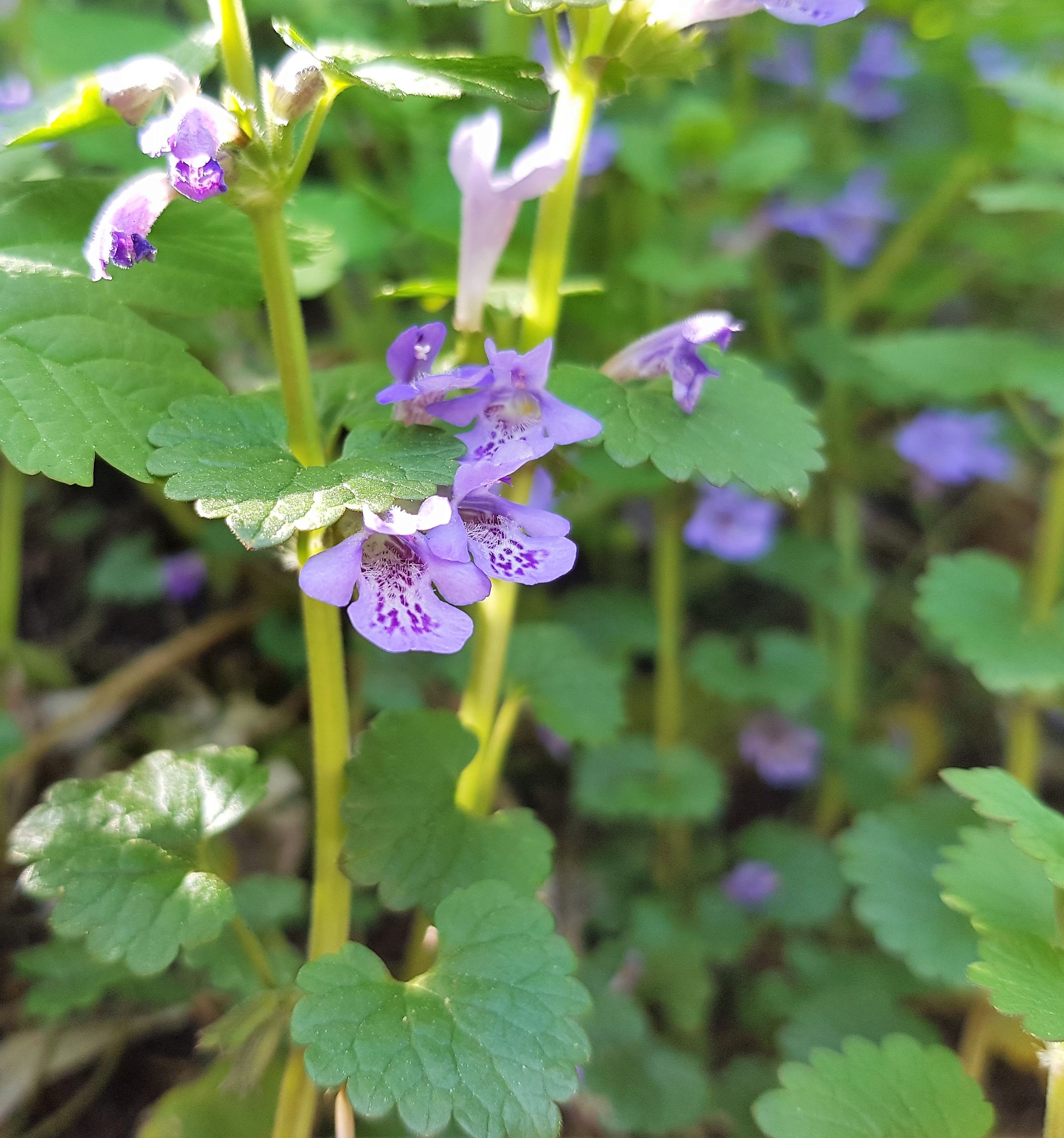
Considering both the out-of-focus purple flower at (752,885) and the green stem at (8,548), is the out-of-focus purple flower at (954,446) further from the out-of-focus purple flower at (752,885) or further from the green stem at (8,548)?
the green stem at (8,548)

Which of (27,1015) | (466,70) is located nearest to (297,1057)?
(27,1015)

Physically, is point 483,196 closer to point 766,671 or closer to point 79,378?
point 79,378

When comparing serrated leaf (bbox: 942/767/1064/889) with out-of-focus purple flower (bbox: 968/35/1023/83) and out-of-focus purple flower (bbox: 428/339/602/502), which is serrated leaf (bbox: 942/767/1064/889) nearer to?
out-of-focus purple flower (bbox: 428/339/602/502)

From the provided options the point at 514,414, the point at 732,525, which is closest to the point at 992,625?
the point at 732,525

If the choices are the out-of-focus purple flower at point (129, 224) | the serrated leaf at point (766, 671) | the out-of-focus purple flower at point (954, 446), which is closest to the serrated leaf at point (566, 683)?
the serrated leaf at point (766, 671)

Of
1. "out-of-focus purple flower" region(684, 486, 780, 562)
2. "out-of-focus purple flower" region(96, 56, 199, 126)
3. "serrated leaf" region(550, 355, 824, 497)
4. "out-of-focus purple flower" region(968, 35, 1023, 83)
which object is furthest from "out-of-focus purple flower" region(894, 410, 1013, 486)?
"out-of-focus purple flower" region(96, 56, 199, 126)
